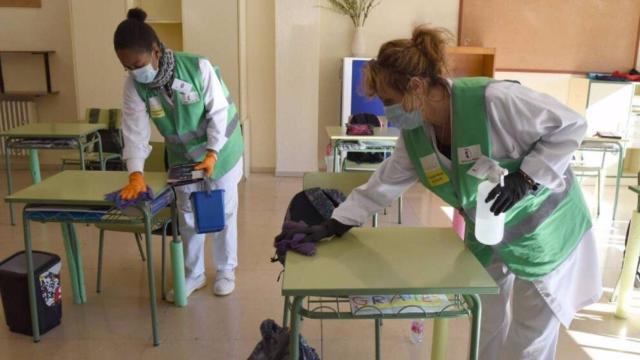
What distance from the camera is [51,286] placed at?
7.90 feet

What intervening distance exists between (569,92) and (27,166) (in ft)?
18.3

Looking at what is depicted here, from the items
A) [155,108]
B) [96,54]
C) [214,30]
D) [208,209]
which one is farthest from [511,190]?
[96,54]

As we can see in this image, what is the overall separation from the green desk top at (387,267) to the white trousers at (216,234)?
119 cm

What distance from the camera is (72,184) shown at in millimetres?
2314

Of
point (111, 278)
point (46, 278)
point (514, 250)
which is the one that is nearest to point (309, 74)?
point (111, 278)

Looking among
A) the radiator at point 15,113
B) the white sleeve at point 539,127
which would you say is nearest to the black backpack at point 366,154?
the white sleeve at point 539,127

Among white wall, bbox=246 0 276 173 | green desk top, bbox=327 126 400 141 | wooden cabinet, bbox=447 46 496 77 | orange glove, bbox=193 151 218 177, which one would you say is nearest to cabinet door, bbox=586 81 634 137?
wooden cabinet, bbox=447 46 496 77

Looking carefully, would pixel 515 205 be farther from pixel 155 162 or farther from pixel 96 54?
pixel 96 54

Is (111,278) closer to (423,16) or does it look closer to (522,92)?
(522,92)

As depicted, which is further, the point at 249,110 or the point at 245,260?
the point at 249,110

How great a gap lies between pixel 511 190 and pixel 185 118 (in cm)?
159

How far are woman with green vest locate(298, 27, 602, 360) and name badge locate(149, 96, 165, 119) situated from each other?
3.93ft

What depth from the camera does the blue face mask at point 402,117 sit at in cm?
143

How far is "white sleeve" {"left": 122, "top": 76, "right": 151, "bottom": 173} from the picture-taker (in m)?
2.41
